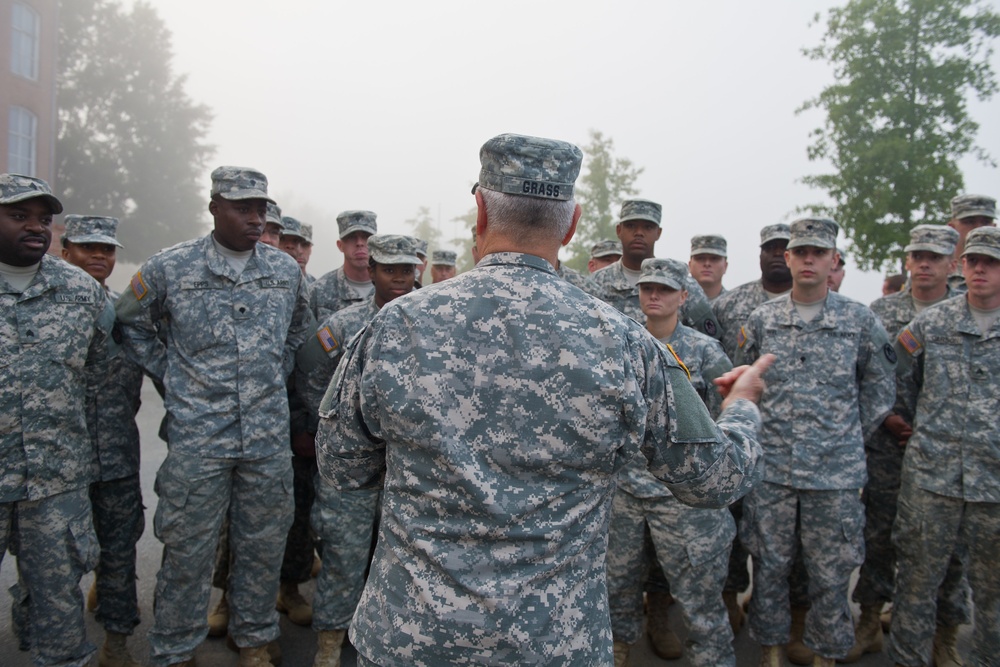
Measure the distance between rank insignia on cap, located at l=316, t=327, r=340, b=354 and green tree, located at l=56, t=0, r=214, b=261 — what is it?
27.9 meters

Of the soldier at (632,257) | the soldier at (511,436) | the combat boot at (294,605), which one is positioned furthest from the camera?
the soldier at (632,257)

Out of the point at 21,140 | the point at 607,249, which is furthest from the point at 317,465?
the point at 21,140

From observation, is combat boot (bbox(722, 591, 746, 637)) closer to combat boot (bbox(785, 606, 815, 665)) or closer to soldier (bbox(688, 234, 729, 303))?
combat boot (bbox(785, 606, 815, 665))

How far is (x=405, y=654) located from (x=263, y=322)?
2615 millimetres

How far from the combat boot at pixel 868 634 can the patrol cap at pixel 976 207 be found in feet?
10.3

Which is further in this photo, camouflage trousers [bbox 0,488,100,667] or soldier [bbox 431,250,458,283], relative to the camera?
soldier [bbox 431,250,458,283]

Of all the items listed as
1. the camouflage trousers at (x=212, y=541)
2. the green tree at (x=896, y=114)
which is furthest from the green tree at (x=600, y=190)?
the camouflage trousers at (x=212, y=541)

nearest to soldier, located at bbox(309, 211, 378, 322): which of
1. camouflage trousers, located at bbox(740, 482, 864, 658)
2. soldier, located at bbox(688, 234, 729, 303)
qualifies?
soldier, located at bbox(688, 234, 729, 303)

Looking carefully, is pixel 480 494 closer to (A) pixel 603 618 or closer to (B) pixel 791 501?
(A) pixel 603 618

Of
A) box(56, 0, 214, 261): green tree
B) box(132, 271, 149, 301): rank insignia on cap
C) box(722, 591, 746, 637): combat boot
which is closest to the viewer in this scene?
box(132, 271, 149, 301): rank insignia on cap

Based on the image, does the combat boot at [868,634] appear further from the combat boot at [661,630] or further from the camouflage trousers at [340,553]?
the camouflage trousers at [340,553]

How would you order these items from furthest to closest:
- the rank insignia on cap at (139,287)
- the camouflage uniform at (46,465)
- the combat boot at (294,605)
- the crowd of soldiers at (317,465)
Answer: the combat boot at (294,605)
the rank insignia on cap at (139,287)
the crowd of soldiers at (317,465)
the camouflage uniform at (46,465)

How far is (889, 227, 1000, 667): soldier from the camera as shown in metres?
3.77

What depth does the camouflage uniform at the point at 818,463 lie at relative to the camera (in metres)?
3.88
